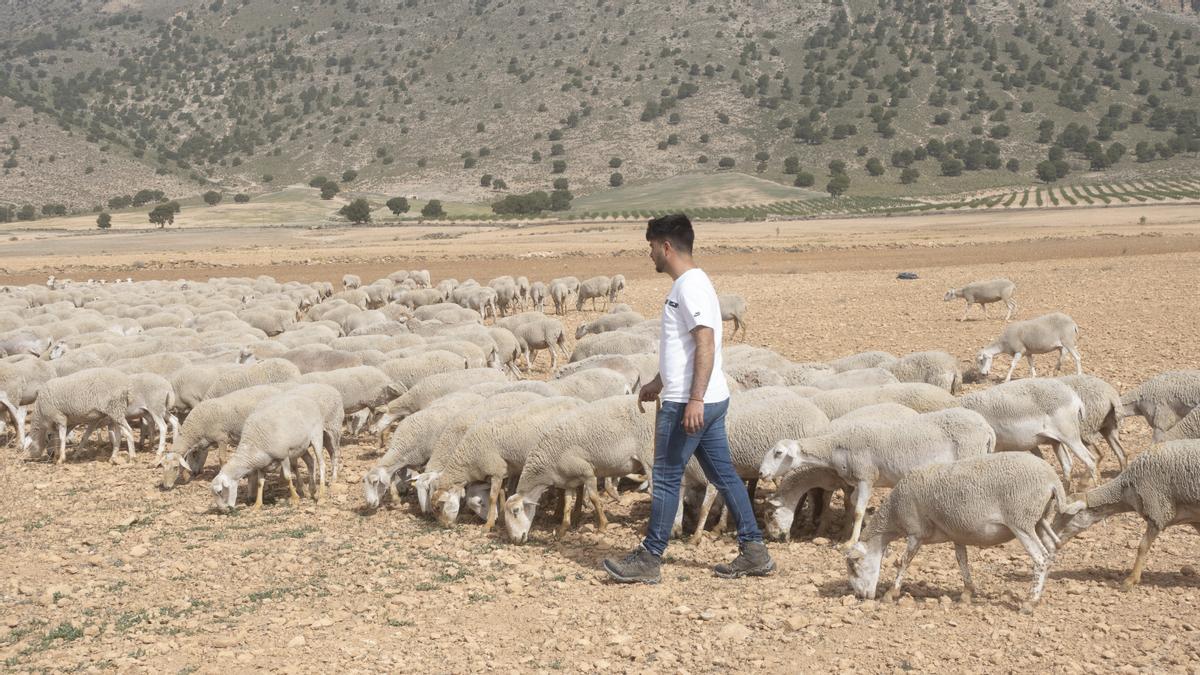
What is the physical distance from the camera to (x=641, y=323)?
63.3 feet

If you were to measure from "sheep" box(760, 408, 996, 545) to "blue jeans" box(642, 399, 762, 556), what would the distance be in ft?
3.66

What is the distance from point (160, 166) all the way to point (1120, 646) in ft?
547

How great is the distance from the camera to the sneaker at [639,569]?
7539mm

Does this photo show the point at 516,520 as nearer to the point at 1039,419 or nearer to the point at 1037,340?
the point at 1039,419

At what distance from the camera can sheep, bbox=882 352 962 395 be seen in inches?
496

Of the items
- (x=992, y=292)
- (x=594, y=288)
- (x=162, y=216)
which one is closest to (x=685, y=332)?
(x=992, y=292)

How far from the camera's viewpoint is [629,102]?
158 meters

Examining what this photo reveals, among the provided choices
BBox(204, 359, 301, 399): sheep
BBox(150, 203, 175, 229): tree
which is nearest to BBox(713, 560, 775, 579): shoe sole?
BBox(204, 359, 301, 399): sheep

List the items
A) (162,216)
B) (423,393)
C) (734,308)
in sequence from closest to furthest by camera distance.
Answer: (423,393), (734,308), (162,216)

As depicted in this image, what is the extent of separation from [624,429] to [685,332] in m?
2.45

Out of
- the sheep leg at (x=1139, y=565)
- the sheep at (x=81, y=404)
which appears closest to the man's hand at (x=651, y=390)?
the sheep leg at (x=1139, y=565)

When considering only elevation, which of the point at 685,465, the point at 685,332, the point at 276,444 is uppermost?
the point at 685,332

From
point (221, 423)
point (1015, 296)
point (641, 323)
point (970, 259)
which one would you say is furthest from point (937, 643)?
point (970, 259)

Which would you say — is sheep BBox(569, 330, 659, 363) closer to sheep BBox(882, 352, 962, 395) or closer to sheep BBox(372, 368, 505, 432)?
sheep BBox(372, 368, 505, 432)
